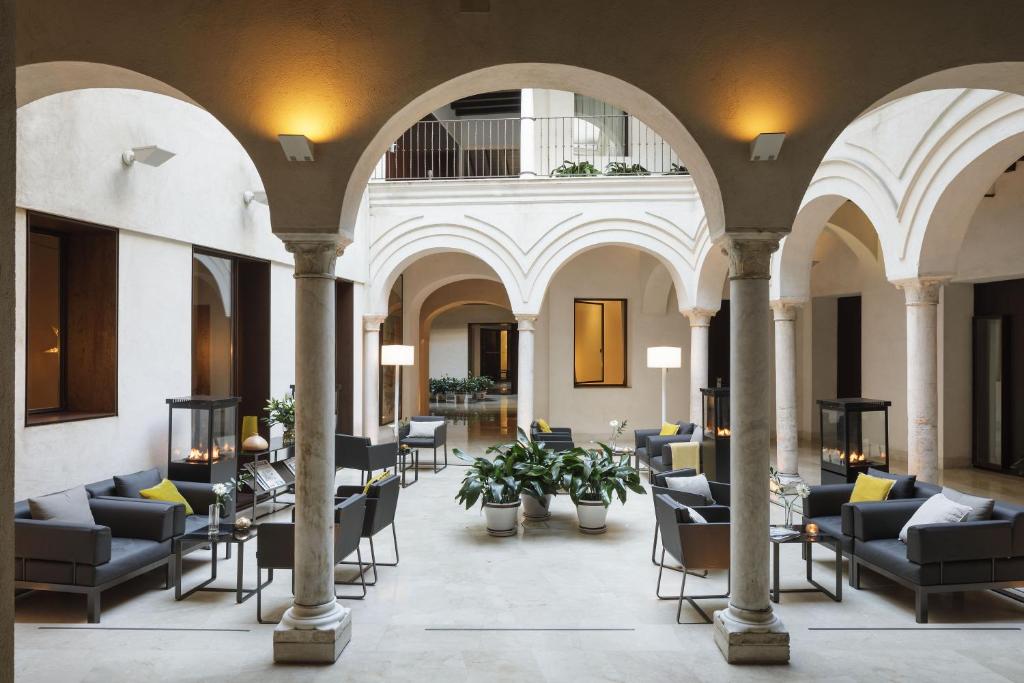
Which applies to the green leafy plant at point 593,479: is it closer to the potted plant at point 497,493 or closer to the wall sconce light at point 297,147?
the potted plant at point 497,493

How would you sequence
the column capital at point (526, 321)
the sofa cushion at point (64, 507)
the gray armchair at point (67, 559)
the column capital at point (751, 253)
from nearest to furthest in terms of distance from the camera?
the column capital at point (751, 253)
the gray armchair at point (67, 559)
the sofa cushion at point (64, 507)
the column capital at point (526, 321)

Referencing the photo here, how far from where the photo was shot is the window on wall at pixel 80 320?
6.68 metres

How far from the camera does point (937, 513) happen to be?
5246mm

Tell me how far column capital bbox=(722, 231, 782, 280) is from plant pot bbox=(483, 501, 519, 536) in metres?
3.74

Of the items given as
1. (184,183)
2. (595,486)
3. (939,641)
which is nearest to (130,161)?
(184,183)

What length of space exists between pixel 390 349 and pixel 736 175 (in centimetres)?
779

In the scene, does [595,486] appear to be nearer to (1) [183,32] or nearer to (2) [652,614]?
(2) [652,614]

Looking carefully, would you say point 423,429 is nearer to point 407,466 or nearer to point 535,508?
point 407,466

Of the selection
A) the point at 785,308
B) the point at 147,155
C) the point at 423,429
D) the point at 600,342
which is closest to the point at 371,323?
the point at 423,429

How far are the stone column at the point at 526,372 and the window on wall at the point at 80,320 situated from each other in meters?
6.72

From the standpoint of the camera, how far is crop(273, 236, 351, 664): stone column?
4.26m

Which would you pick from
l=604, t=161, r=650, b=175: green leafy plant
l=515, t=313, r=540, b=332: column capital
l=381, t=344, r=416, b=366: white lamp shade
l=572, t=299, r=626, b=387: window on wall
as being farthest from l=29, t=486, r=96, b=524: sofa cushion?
l=572, t=299, r=626, b=387: window on wall

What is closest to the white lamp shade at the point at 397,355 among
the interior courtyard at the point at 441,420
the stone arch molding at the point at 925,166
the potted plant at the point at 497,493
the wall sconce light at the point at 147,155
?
the interior courtyard at the point at 441,420

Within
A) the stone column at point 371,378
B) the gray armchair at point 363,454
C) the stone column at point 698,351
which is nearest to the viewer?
the gray armchair at point 363,454
